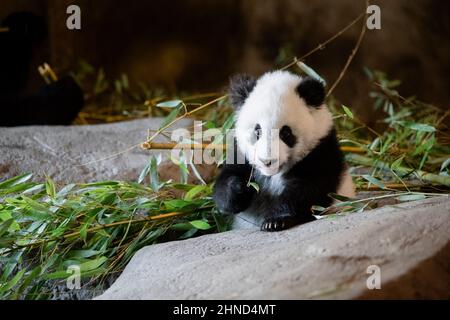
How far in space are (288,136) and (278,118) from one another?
110mm

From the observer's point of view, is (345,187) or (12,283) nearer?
(12,283)

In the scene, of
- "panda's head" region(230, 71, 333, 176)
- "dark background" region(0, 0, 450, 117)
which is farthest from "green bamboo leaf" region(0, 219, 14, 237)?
"dark background" region(0, 0, 450, 117)

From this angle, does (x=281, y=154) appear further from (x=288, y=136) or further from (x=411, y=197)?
(x=411, y=197)

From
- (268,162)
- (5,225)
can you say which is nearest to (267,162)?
(268,162)

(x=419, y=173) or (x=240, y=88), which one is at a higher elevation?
(x=240, y=88)

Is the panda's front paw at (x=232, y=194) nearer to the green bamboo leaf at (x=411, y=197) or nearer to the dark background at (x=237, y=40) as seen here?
the green bamboo leaf at (x=411, y=197)

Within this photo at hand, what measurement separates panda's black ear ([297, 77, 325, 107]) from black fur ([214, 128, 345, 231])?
0.18 m

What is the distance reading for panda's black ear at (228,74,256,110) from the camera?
8.66 ft

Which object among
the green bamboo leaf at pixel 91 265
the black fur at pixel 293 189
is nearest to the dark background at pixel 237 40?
the black fur at pixel 293 189

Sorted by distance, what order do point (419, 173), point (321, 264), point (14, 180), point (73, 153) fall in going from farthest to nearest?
1. point (73, 153)
2. point (419, 173)
3. point (14, 180)
4. point (321, 264)

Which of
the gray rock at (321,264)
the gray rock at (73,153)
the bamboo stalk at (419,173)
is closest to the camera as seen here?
the gray rock at (321,264)

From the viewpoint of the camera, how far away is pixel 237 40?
6.73 meters

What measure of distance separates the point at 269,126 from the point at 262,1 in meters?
4.35

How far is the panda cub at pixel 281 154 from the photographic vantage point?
2.45 metres
